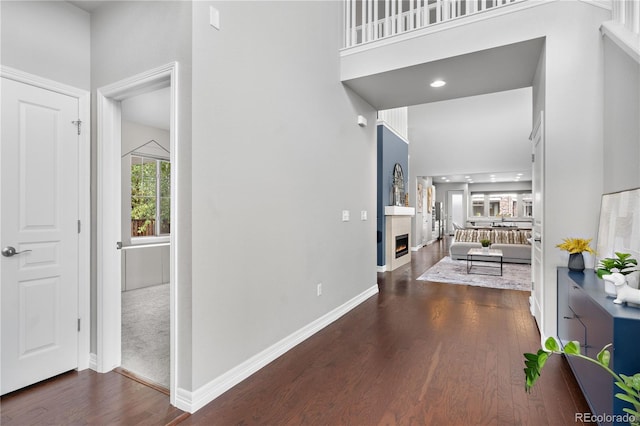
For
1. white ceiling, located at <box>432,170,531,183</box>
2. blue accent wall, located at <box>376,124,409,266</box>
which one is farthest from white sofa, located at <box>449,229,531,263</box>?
white ceiling, located at <box>432,170,531,183</box>

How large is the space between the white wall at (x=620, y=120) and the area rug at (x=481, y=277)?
9.96 feet

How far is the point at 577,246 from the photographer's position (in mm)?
2590

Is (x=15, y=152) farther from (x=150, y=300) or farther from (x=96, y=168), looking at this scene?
(x=150, y=300)

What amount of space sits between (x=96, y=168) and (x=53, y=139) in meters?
0.32

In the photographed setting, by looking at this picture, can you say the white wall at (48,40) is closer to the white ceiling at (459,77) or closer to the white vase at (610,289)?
the white ceiling at (459,77)

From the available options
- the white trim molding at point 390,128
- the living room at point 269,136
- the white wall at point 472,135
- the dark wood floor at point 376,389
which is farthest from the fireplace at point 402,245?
the living room at point 269,136

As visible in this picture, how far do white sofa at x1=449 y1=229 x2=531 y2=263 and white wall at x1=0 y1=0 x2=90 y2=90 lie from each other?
7465mm

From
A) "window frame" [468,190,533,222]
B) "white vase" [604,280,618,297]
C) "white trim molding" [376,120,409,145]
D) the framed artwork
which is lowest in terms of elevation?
"white vase" [604,280,618,297]

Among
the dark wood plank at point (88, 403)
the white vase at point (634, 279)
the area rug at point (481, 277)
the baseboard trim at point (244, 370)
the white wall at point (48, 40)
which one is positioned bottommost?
the dark wood plank at point (88, 403)

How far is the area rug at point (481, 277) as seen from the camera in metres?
5.38

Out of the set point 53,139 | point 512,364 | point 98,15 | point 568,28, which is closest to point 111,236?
point 53,139

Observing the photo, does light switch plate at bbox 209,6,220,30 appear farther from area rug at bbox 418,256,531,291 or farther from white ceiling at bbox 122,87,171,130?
area rug at bbox 418,256,531,291

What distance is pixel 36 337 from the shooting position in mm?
2316

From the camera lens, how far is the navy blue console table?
4.89ft
